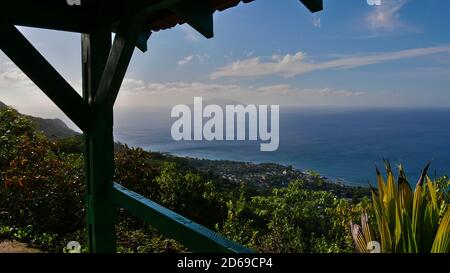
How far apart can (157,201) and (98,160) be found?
11.4ft

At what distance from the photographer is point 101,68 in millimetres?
2572

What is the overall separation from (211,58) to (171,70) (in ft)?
9.29

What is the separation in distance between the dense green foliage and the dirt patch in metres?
0.13

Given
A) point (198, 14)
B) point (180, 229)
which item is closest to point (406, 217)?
point (180, 229)

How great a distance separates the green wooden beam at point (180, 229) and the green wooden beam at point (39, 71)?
0.64 m

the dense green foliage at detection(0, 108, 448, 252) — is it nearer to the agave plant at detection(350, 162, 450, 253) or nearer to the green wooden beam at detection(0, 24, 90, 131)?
the agave plant at detection(350, 162, 450, 253)

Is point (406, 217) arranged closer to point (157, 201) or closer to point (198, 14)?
point (198, 14)

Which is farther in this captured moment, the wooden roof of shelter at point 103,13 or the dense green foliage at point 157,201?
the dense green foliage at point 157,201

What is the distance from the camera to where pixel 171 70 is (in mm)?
15070

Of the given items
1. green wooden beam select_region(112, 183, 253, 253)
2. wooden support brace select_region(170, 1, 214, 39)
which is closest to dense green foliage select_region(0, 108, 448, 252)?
green wooden beam select_region(112, 183, 253, 253)

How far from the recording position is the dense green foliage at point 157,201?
16.1 feet

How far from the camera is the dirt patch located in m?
4.80

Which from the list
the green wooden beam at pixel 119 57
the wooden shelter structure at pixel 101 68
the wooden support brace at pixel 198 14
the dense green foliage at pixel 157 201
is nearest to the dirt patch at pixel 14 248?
the dense green foliage at pixel 157 201

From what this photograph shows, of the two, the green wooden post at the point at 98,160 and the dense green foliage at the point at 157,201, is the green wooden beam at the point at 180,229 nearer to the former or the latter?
the green wooden post at the point at 98,160
